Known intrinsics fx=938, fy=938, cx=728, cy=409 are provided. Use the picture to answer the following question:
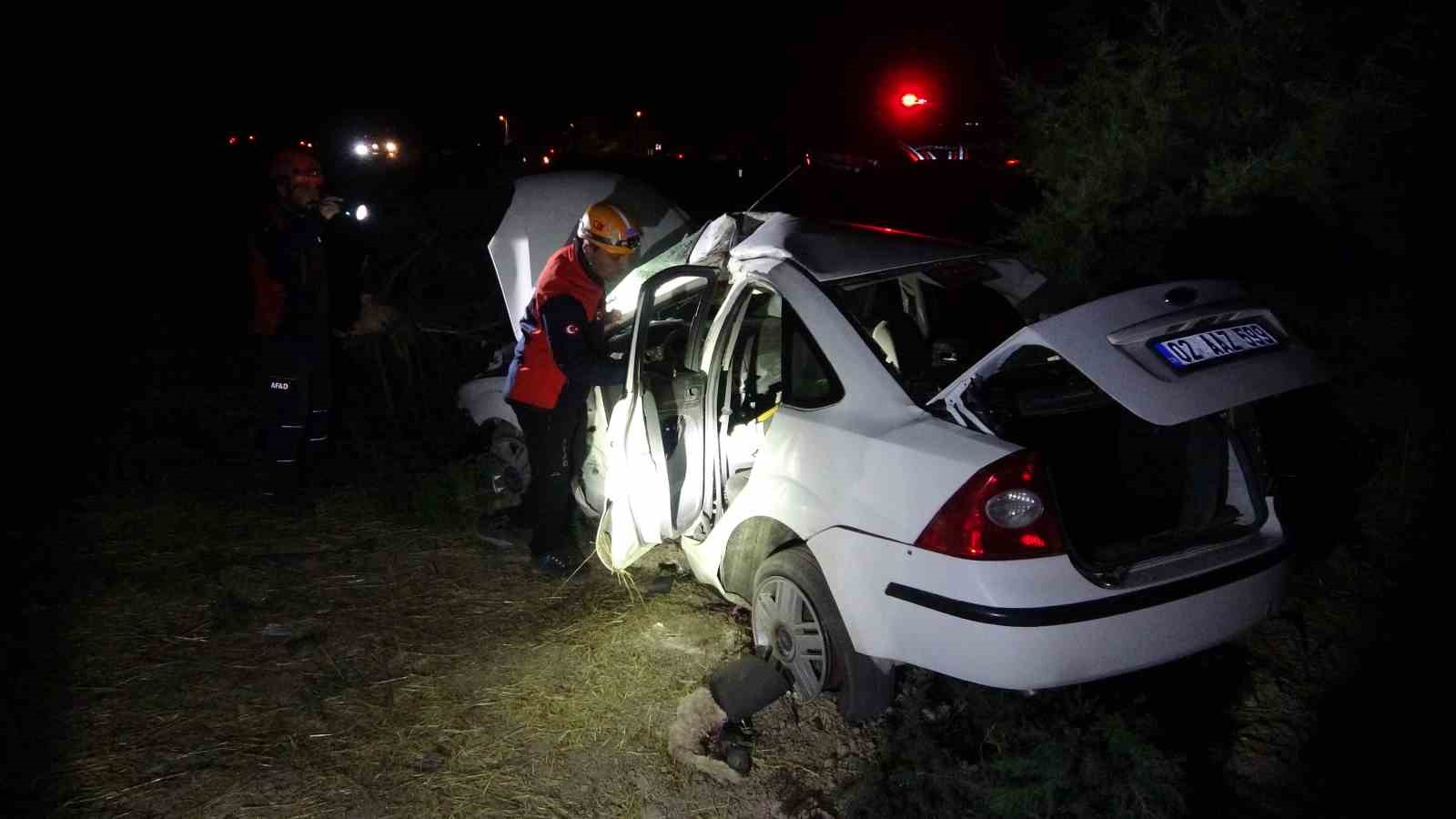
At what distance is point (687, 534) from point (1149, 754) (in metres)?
2.01

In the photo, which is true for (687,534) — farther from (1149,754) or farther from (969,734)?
(1149,754)

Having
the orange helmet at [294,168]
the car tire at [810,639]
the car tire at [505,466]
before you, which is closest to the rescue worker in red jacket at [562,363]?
the car tire at [505,466]

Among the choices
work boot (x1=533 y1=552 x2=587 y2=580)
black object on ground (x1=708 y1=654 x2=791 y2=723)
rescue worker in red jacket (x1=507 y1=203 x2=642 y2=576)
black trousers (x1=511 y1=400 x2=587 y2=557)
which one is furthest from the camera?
work boot (x1=533 y1=552 x2=587 y2=580)

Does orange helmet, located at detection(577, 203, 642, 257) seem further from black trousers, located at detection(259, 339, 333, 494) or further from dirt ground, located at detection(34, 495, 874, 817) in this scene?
black trousers, located at detection(259, 339, 333, 494)

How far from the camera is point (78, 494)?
19.4 feet

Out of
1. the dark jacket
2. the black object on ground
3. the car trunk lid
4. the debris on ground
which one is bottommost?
the debris on ground

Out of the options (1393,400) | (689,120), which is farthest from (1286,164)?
(689,120)

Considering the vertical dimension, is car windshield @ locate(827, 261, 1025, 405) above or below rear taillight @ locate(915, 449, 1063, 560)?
above

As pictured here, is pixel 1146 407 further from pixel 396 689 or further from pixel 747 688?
pixel 396 689

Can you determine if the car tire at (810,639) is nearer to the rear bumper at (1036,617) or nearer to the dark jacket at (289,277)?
the rear bumper at (1036,617)

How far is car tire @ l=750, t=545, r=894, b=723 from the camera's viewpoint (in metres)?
3.15

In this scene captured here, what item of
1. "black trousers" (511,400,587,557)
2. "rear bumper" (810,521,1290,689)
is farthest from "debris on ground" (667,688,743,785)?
"black trousers" (511,400,587,557)

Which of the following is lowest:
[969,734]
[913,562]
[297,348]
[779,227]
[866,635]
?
[969,734]

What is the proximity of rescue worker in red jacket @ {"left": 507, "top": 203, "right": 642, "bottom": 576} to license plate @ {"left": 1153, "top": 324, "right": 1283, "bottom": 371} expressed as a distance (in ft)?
7.43
